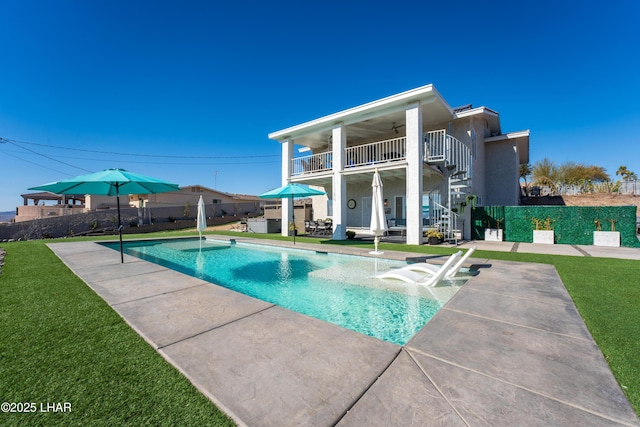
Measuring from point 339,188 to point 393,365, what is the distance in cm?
1143

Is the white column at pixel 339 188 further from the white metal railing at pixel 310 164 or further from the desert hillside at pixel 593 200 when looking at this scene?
the desert hillside at pixel 593 200

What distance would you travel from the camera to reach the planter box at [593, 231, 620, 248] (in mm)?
9766

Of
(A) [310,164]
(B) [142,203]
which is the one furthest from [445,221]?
(B) [142,203]

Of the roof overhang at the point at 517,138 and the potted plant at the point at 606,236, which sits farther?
the roof overhang at the point at 517,138

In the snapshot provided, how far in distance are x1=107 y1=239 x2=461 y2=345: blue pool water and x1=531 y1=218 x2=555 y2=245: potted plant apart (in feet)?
27.0

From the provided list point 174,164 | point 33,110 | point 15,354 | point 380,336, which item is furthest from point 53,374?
point 174,164

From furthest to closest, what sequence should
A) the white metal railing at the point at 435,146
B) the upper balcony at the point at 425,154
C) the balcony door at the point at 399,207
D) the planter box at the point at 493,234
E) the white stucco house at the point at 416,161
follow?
the balcony door at the point at 399,207, the planter box at the point at 493,234, the upper balcony at the point at 425,154, the white metal railing at the point at 435,146, the white stucco house at the point at 416,161

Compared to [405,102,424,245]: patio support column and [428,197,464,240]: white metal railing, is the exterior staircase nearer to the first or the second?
[428,197,464,240]: white metal railing

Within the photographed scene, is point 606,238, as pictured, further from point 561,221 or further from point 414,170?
point 414,170

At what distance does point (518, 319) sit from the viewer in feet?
10.4

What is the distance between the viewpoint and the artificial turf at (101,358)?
1591 millimetres

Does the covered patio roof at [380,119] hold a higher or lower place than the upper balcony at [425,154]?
higher

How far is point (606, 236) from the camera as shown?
9.94 metres

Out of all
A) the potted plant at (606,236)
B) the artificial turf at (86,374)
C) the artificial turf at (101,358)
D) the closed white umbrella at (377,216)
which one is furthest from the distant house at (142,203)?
the potted plant at (606,236)
